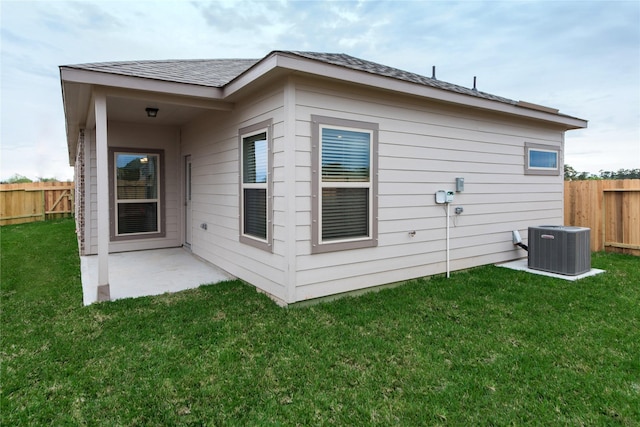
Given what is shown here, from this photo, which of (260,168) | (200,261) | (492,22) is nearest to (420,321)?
(260,168)

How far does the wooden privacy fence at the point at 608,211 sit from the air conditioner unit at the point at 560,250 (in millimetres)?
2666

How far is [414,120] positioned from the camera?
4859mm

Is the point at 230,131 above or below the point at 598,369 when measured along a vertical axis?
above

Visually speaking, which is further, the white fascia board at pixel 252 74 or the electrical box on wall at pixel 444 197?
the electrical box on wall at pixel 444 197

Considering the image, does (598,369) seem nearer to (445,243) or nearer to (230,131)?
(445,243)

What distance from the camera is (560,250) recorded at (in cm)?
545

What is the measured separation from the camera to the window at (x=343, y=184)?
4.02m

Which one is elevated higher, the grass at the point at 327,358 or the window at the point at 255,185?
the window at the point at 255,185

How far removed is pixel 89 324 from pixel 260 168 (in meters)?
2.42

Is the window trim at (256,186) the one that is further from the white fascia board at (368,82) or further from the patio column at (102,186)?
the patio column at (102,186)

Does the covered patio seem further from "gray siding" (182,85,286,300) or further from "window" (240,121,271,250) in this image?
"window" (240,121,271,250)

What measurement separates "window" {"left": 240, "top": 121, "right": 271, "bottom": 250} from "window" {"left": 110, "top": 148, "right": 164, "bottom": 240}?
342 cm

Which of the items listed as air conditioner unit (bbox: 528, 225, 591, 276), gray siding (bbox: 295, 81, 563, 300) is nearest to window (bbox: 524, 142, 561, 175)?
gray siding (bbox: 295, 81, 563, 300)

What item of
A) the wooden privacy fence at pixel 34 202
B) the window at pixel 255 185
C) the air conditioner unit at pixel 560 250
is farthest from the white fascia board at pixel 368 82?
the wooden privacy fence at pixel 34 202
